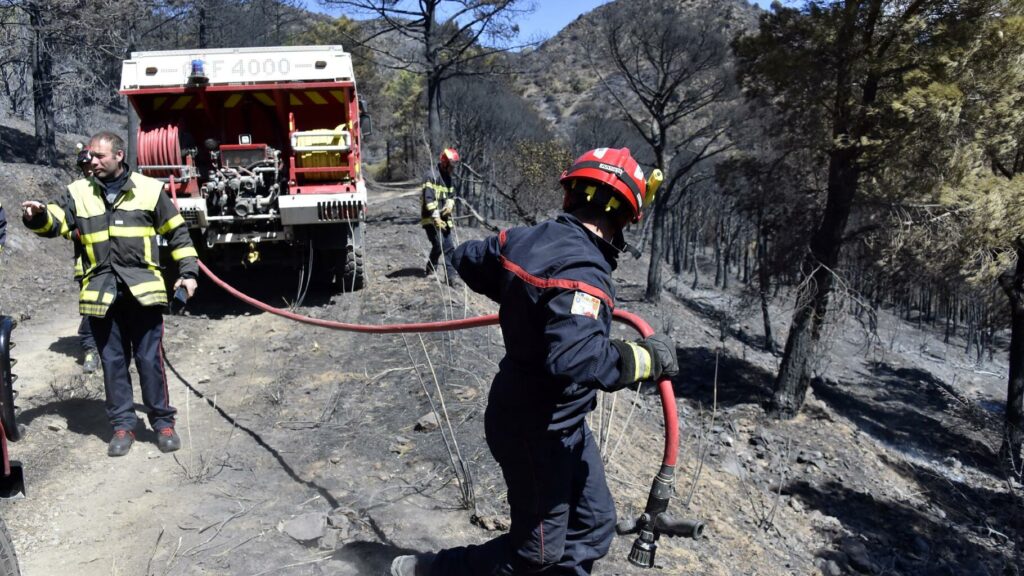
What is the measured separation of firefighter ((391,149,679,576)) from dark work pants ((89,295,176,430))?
268 centimetres

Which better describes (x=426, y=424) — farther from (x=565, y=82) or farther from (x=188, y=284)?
(x=565, y=82)

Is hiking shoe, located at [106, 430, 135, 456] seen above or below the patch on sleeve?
below

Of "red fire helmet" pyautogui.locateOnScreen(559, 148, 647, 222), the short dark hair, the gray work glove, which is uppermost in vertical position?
the short dark hair

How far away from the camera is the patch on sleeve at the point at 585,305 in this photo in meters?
2.23

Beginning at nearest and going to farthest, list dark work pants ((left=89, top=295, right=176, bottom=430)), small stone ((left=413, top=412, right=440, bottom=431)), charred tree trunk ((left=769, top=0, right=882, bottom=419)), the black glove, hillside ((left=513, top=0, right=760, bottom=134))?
the black glove
dark work pants ((left=89, top=295, right=176, bottom=430))
small stone ((left=413, top=412, right=440, bottom=431))
charred tree trunk ((left=769, top=0, right=882, bottom=419))
hillside ((left=513, top=0, right=760, bottom=134))

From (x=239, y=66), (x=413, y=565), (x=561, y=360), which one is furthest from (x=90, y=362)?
(x=561, y=360)

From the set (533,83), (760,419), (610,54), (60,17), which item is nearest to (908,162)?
(760,419)

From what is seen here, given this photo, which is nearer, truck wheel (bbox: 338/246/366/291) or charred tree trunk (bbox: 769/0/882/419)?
truck wheel (bbox: 338/246/366/291)

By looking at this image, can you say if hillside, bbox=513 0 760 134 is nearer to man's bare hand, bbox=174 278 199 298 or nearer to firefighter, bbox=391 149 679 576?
man's bare hand, bbox=174 278 199 298

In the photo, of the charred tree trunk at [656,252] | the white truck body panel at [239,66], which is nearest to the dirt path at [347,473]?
the white truck body panel at [239,66]

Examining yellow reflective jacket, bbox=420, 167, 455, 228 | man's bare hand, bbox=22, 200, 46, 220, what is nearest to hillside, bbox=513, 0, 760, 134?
yellow reflective jacket, bbox=420, 167, 455, 228

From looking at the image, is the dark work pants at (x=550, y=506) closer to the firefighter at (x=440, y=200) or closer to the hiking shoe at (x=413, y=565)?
the hiking shoe at (x=413, y=565)

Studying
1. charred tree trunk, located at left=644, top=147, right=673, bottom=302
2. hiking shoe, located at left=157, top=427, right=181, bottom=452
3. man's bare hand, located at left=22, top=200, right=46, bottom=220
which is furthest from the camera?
charred tree trunk, located at left=644, top=147, right=673, bottom=302

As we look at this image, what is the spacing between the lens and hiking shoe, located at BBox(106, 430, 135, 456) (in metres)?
4.45
